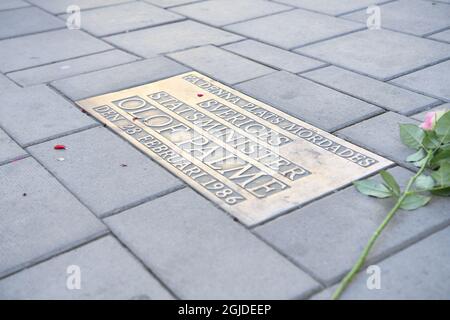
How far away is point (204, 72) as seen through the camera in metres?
4.50

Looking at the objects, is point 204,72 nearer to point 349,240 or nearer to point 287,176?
point 287,176

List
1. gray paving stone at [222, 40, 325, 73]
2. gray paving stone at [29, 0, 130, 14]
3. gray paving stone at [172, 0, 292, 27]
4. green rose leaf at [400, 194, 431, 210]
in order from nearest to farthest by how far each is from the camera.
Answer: green rose leaf at [400, 194, 431, 210], gray paving stone at [222, 40, 325, 73], gray paving stone at [172, 0, 292, 27], gray paving stone at [29, 0, 130, 14]

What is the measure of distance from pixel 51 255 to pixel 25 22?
12.9 ft

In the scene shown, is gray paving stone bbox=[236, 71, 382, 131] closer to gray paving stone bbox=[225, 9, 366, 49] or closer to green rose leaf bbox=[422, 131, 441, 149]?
green rose leaf bbox=[422, 131, 441, 149]

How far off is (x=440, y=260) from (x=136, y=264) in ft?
4.20

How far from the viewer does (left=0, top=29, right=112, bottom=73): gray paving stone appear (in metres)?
4.86

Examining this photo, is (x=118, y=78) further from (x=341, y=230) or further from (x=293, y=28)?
(x=341, y=230)

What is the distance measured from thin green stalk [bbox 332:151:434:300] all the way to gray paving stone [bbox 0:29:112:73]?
3065mm

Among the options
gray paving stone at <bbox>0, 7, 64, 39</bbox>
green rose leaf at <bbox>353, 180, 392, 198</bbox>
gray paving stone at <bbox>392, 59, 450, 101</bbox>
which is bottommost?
gray paving stone at <bbox>0, 7, 64, 39</bbox>

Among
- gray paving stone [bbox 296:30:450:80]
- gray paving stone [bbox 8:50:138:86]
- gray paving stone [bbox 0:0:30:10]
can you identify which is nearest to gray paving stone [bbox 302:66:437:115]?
gray paving stone [bbox 296:30:450:80]

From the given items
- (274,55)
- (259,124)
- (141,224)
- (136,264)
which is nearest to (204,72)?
(274,55)

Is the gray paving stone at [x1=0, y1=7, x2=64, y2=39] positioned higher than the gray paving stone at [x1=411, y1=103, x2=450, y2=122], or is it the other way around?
the gray paving stone at [x1=411, y1=103, x2=450, y2=122]

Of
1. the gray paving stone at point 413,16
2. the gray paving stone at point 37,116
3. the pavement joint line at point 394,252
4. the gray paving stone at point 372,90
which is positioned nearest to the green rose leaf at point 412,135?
the gray paving stone at point 372,90

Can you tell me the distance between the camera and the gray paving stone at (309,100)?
12.1 ft
